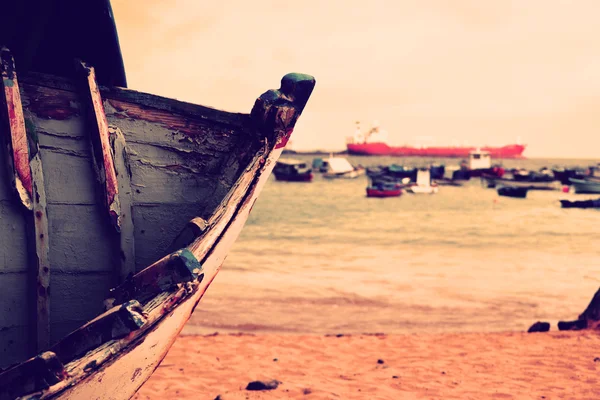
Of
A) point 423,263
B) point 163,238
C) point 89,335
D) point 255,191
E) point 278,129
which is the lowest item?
point 423,263

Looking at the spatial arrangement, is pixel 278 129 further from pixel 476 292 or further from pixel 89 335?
pixel 476 292

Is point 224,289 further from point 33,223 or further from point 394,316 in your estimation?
point 33,223

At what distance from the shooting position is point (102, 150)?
10.7 feet

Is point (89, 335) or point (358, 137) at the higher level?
point (358, 137)

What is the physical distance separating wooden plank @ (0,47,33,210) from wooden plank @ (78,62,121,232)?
0.39m

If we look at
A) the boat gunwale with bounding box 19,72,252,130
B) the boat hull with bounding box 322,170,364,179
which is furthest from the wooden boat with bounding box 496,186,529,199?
the boat gunwale with bounding box 19,72,252,130

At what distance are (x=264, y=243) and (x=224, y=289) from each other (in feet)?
31.8

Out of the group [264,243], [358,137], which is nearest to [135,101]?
[264,243]

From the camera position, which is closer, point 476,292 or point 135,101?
point 135,101

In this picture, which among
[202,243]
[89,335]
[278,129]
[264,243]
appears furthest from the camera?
[264,243]

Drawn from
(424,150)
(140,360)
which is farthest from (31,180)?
(424,150)

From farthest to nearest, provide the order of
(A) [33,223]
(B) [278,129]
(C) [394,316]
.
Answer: (C) [394,316] → (B) [278,129] → (A) [33,223]

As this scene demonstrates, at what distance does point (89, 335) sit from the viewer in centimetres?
239

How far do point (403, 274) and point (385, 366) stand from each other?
7.91 metres
